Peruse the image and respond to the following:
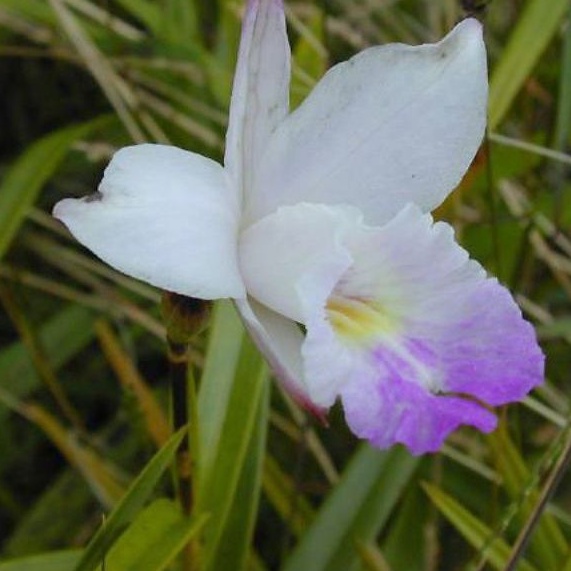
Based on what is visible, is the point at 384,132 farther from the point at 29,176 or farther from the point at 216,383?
the point at 29,176

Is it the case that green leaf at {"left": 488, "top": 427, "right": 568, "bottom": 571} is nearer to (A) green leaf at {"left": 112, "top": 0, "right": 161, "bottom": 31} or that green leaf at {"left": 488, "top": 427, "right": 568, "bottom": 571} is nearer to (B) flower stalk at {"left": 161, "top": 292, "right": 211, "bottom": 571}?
(B) flower stalk at {"left": 161, "top": 292, "right": 211, "bottom": 571}

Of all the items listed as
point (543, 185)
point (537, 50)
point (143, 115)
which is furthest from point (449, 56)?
point (543, 185)

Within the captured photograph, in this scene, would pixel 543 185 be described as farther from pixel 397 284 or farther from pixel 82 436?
pixel 397 284

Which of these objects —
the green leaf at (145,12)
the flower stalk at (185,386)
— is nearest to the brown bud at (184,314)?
the flower stalk at (185,386)

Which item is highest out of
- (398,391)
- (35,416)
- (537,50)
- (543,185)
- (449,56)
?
(449,56)

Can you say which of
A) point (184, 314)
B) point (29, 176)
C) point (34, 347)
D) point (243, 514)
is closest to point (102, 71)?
point (29, 176)

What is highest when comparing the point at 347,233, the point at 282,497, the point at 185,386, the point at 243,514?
the point at 347,233

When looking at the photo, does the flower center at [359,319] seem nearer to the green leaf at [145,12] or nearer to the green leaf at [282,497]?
the green leaf at [282,497]
